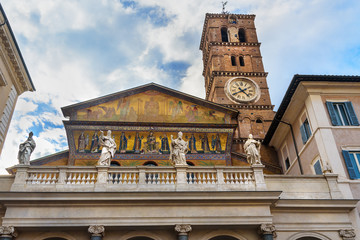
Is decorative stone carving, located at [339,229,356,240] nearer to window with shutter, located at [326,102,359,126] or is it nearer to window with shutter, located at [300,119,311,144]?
window with shutter, located at [326,102,359,126]

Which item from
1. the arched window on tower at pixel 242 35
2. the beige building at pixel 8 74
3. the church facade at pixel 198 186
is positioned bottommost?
the church facade at pixel 198 186

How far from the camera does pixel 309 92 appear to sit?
60.0 ft

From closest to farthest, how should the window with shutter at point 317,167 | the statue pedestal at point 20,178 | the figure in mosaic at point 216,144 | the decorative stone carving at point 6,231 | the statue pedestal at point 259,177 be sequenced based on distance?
the decorative stone carving at point 6,231 → the statue pedestal at point 20,178 → the statue pedestal at point 259,177 → the window with shutter at point 317,167 → the figure in mosaic at point 216,144

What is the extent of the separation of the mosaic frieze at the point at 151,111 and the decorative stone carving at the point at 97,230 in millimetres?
9252

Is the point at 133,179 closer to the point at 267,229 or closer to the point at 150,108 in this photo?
the point at 267,229

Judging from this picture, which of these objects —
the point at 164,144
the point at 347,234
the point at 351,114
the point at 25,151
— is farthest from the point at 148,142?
the point at 347,234

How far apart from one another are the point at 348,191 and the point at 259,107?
18.0 meters

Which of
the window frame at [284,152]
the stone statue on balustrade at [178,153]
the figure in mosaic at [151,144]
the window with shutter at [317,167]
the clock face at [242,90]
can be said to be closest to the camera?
the stone statue on balustrade at [178,153]

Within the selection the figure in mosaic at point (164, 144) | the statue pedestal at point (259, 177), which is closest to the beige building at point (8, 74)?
the figure in mosaic at point (164, 144)

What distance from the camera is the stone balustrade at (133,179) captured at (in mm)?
14680

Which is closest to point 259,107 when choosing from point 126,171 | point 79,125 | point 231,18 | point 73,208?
point 231,18

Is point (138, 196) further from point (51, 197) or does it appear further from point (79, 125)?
point (79, 125)

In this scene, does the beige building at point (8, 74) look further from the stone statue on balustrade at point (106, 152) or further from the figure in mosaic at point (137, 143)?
the figure in mosaic at point (137, 143)

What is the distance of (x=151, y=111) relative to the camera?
22.7 meters
